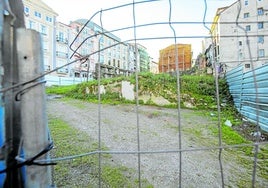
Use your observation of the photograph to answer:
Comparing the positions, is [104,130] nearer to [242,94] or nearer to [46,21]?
[242,94]

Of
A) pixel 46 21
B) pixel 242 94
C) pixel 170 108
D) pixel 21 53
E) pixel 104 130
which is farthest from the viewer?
pixel 46 21

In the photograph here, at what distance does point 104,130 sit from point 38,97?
11.6 feet

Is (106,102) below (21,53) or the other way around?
below

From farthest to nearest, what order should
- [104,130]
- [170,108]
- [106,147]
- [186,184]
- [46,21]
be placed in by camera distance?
[46,21]
[170,108]
[104,130]
[106,147]
[186,184]

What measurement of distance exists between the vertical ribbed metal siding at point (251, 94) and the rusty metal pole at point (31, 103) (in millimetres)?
3019

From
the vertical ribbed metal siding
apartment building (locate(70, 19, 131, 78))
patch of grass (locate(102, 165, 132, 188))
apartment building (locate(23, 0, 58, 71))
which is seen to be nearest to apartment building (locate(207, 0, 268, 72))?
the vertical ribbed metal siding

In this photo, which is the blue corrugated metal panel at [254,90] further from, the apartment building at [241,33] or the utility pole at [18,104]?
the utility pole at [18,104]

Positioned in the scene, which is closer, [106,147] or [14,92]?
[14,92]

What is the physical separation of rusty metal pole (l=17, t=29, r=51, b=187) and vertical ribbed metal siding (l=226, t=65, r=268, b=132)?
3.02 meters

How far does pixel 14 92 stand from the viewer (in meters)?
0.62

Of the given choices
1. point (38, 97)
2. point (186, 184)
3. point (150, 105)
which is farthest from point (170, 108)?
point (38, 97)

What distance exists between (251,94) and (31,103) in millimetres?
5434

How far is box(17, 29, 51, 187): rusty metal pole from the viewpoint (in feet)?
2.03

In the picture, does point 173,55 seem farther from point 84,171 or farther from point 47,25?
point 47,25
